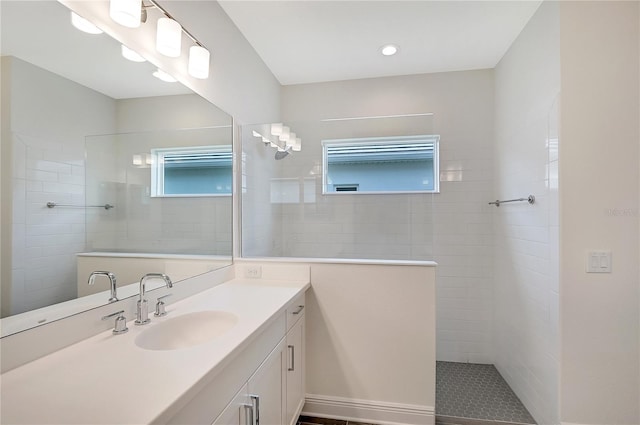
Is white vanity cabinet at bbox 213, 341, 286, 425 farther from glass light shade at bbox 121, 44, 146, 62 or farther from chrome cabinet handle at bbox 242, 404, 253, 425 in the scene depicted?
glass light shade at bbox 121, 44, 146, 62

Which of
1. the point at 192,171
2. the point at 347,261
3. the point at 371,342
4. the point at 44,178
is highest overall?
the point at 192,171

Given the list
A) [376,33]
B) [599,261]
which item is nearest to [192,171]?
[376,33]

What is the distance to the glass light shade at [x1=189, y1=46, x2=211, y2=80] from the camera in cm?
157

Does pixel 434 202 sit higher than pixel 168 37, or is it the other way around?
pixel 168 37

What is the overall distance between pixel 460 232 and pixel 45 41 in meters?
2.94

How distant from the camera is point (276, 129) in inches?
98.3

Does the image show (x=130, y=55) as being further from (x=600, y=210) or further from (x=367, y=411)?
(x=600, y=210)

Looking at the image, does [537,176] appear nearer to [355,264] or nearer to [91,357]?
[355,264]

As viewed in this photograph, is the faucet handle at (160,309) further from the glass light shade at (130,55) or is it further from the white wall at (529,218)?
the white wall at (529,218)

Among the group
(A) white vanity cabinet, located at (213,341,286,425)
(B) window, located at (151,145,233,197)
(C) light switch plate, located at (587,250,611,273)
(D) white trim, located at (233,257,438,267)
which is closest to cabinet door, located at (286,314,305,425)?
(A) white vanity cabinet, located at (213,341,286,425)

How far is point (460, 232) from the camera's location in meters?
2.75

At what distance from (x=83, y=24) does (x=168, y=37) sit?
0.36 metres

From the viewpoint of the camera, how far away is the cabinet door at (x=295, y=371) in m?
1.61

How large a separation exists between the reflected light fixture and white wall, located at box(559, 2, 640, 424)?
2137mm
